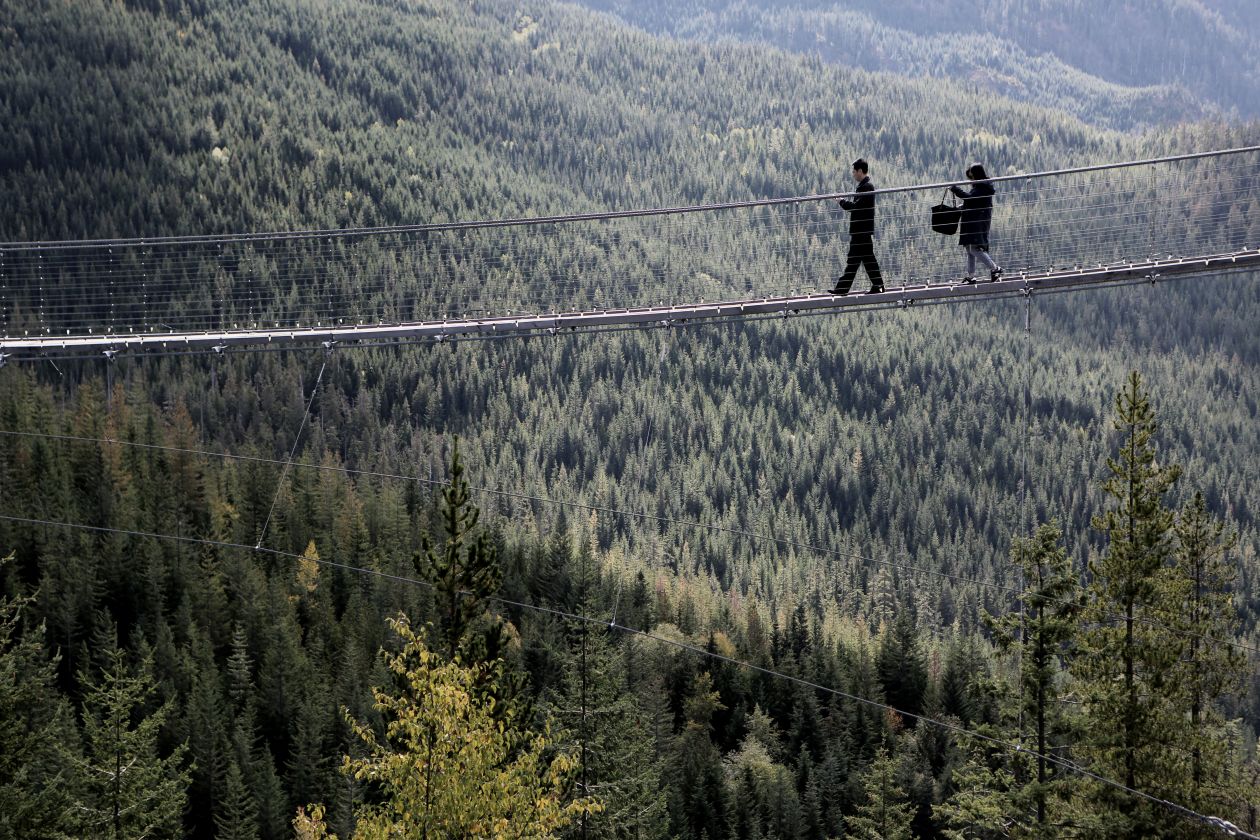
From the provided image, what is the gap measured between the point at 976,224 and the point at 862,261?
1626 mm

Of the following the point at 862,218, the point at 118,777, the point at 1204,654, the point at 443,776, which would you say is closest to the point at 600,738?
the point at 118,777

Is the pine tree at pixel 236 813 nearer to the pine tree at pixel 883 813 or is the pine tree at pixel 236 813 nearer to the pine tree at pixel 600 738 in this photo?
the pine tree at pixel 600 738

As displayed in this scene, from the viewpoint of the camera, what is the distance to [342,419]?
181 metres

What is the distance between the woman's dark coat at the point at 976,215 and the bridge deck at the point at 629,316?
0.71 m

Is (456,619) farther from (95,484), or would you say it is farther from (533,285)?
(95,484)

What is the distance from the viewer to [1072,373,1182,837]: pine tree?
98.9ft

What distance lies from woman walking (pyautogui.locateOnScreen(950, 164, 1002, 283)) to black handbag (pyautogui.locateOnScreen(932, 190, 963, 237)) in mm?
114

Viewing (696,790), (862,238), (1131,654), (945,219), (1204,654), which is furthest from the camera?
(696,790)

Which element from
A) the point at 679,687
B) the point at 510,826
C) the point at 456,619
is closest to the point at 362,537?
the point at 679,687

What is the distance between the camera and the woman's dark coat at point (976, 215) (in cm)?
2261

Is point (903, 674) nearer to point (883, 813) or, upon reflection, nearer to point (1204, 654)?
point (883, 813)

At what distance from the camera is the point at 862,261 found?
23.0 meters

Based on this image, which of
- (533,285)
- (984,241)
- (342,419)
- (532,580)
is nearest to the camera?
(984,241)

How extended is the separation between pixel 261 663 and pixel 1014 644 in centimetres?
6973
